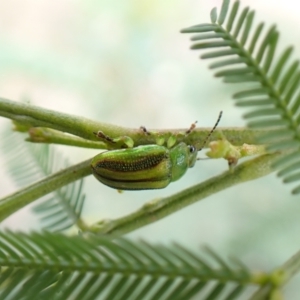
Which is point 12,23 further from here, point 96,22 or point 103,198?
point 103,198

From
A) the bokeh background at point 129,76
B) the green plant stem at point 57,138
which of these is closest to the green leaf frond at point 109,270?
the green plant stem at point 57,138

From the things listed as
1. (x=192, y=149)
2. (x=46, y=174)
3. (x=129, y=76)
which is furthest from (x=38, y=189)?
(x=129, y=76)

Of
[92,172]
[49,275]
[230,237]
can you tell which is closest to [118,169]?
[92,172]

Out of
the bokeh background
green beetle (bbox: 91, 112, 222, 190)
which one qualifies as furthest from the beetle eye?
the bokeh background

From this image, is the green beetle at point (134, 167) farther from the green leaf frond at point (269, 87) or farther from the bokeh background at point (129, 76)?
the bokeh background at point (129, 76)

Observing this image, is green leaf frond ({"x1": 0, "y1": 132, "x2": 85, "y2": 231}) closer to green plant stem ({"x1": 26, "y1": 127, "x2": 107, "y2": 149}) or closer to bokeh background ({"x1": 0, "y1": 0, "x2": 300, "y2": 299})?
green plant stem ({"x1": 26, "y1": 127, "x2": 107, "y2": 149})
